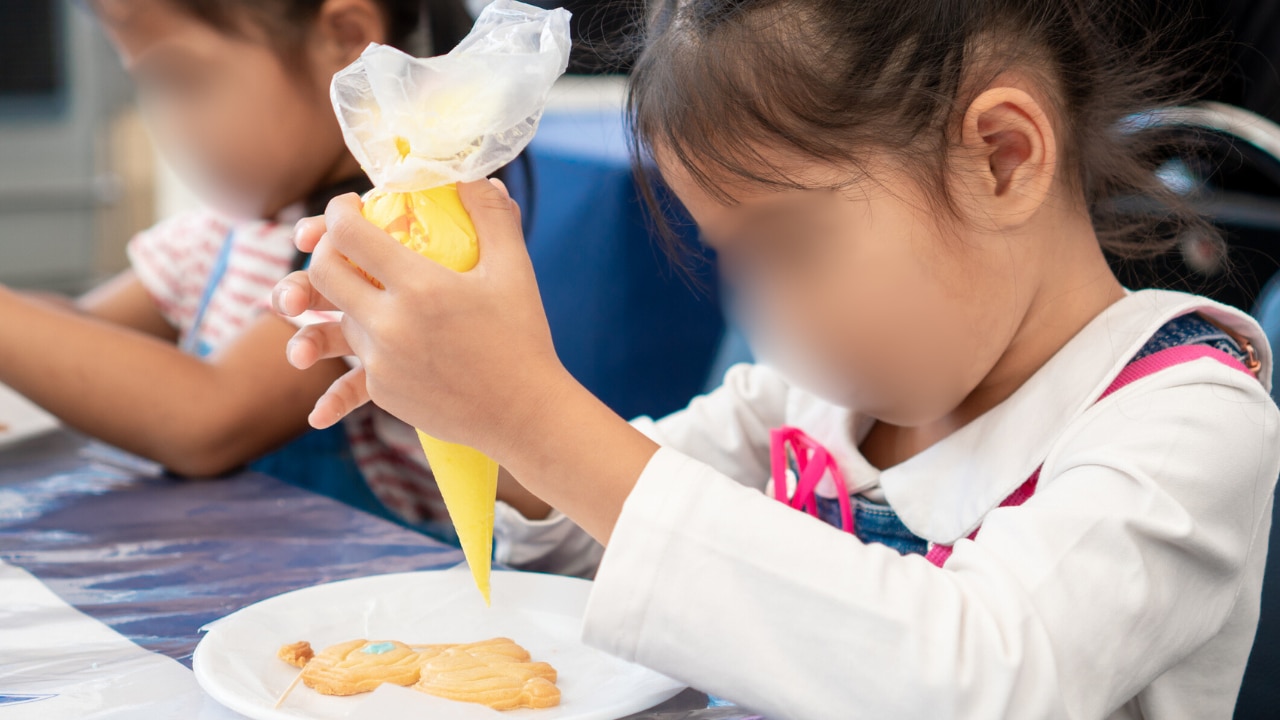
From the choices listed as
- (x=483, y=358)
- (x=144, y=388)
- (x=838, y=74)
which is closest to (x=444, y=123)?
(x=483, y=358)

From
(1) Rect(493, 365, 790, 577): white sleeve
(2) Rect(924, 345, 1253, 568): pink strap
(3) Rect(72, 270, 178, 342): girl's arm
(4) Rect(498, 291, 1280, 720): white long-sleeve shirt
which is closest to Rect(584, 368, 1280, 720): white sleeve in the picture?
(4) Rect(498, 291, 1280, 720): white long-sleeve shirt

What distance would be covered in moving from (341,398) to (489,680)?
205 mm

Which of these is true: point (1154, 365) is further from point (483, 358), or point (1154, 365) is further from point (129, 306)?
point (129, 306)

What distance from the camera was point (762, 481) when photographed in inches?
41.8

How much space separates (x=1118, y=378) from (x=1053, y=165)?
0.45 ft

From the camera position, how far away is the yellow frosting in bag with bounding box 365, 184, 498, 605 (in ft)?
1.94

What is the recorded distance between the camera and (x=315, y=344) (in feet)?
2.31

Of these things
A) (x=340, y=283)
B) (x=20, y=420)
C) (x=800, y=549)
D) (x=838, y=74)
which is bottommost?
(x=20, y=420)

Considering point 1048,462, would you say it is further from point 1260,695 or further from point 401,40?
point 401,40

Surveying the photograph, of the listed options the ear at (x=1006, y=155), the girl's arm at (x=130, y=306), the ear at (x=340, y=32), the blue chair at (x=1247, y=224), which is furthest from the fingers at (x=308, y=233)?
the girl's arm at (x=130, y=306)

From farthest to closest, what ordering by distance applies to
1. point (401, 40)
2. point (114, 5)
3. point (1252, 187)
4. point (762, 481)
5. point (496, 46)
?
point (1252, 187) < point (401, 40) < point (114, 5) < point (762, 481) < point (496, 46)

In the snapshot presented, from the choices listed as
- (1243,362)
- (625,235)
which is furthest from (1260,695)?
(625,235)

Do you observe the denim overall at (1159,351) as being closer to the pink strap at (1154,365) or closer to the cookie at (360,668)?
the pink strap at (1154,365)

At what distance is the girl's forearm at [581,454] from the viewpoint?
59 centimetres
